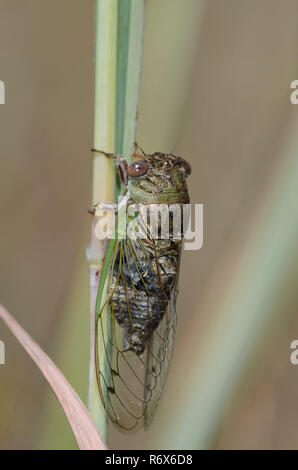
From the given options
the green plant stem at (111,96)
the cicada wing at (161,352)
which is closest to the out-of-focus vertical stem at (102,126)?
the green plant stem at (111,96)

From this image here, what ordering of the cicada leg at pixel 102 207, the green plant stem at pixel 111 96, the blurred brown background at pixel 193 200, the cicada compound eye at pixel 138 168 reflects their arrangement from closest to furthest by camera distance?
the green plant stem at pixel 111 96 → the cicada leg at pixel 102 207 → the blurred brown background at pixel 193 200 → the cicada compound eye at pixel 138 168

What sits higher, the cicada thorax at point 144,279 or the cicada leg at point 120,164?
the cicada leg at point 120,164

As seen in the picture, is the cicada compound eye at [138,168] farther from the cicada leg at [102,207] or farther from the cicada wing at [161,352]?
the cicada wing at [161,352]

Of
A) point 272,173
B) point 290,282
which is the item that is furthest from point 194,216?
point 290,282

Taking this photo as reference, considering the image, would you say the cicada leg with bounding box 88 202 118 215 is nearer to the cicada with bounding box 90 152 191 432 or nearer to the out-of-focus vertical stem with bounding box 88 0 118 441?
the out-of-focus vertical stem with bounding box 88 0 118 441

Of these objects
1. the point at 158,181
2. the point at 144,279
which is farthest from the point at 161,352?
the point at 158,181
